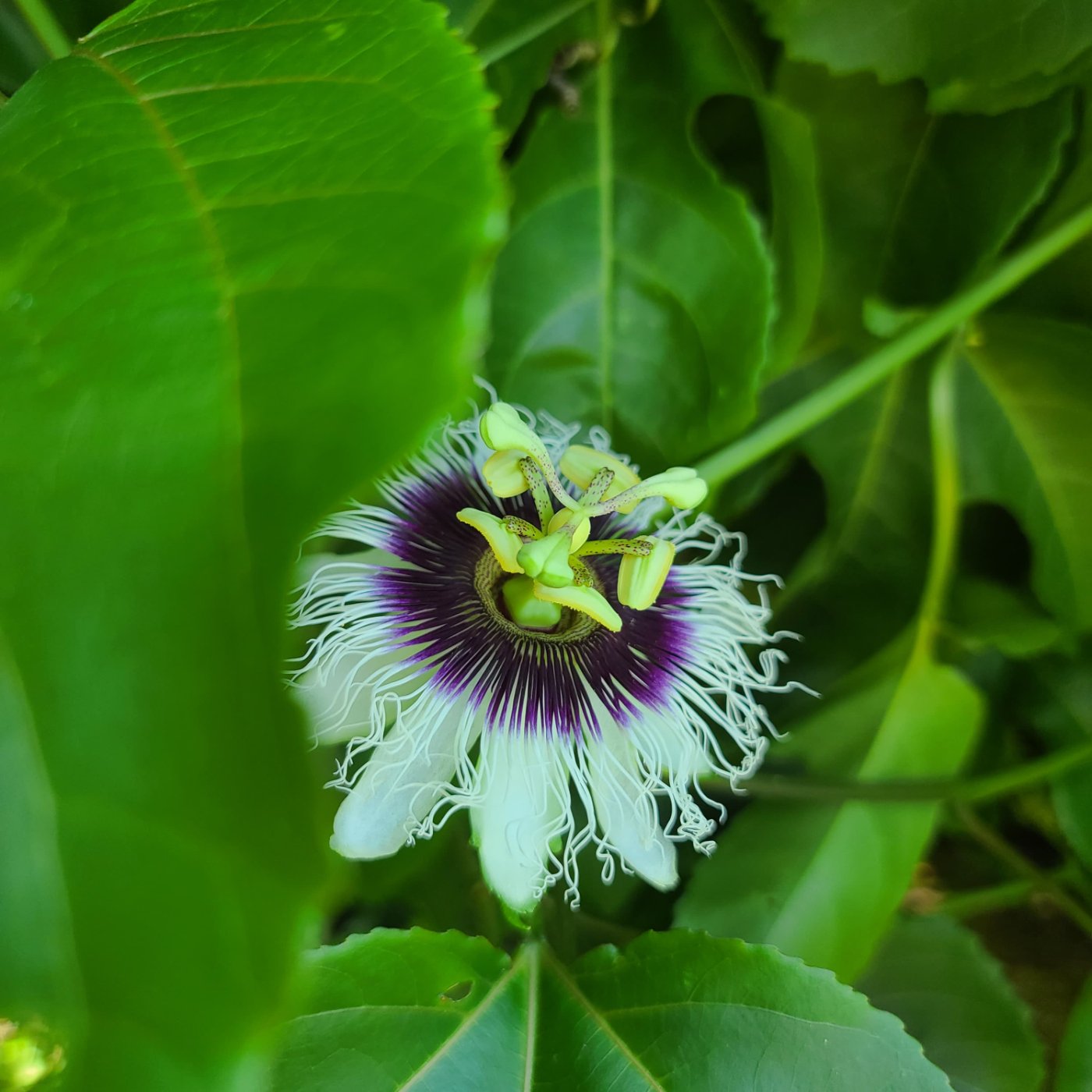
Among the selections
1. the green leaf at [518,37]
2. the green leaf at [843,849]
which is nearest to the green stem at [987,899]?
the green leaf at [843,849]

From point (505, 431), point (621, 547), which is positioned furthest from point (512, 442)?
point (621, 547)

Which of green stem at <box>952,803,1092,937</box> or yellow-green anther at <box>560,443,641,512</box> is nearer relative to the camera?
yellow-green anther at <box>560,443,641,512</box>

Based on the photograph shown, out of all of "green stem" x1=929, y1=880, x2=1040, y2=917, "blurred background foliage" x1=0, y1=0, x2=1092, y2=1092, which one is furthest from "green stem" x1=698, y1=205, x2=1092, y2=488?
"green stem" x1=929, y1=880, x2=1040, y2=917

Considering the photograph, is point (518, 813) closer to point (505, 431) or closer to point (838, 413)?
point (505, 431)

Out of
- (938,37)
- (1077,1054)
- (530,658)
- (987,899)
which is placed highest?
(938,37)

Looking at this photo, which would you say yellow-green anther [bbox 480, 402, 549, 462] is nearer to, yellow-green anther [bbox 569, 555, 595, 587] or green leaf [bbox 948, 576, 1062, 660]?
yellow-green anther [bbox 569, 555, 595, 587]

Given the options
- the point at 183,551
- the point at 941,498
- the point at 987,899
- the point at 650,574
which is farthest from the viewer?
the point at 987,899
